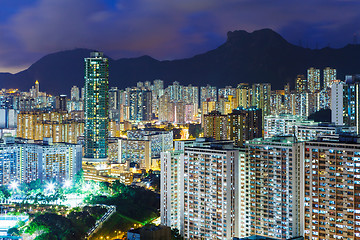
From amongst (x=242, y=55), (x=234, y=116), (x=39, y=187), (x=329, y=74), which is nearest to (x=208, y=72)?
(x=242, y=55)

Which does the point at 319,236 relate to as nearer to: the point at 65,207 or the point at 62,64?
the point at 65,207

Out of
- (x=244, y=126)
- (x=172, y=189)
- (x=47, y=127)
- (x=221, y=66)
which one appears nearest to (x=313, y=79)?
(x=244, y=126)

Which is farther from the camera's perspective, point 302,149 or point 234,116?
point 234,116

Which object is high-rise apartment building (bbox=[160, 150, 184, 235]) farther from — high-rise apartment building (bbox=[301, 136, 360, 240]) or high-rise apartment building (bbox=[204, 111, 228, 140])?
high-rise apartment building (bbox=[204, 111, 228, 140])

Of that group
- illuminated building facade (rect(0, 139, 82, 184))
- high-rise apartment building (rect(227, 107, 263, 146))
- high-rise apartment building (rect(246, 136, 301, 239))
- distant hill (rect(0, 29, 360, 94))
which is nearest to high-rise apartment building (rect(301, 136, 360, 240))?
high-rise apartment building (rect(246, 136, 301, 239))

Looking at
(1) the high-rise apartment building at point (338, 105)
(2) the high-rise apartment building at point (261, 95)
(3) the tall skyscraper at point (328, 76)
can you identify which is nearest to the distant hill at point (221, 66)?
(3) the tall skyscraper at point (328, 76)

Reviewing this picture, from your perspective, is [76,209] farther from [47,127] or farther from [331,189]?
[47,127]
